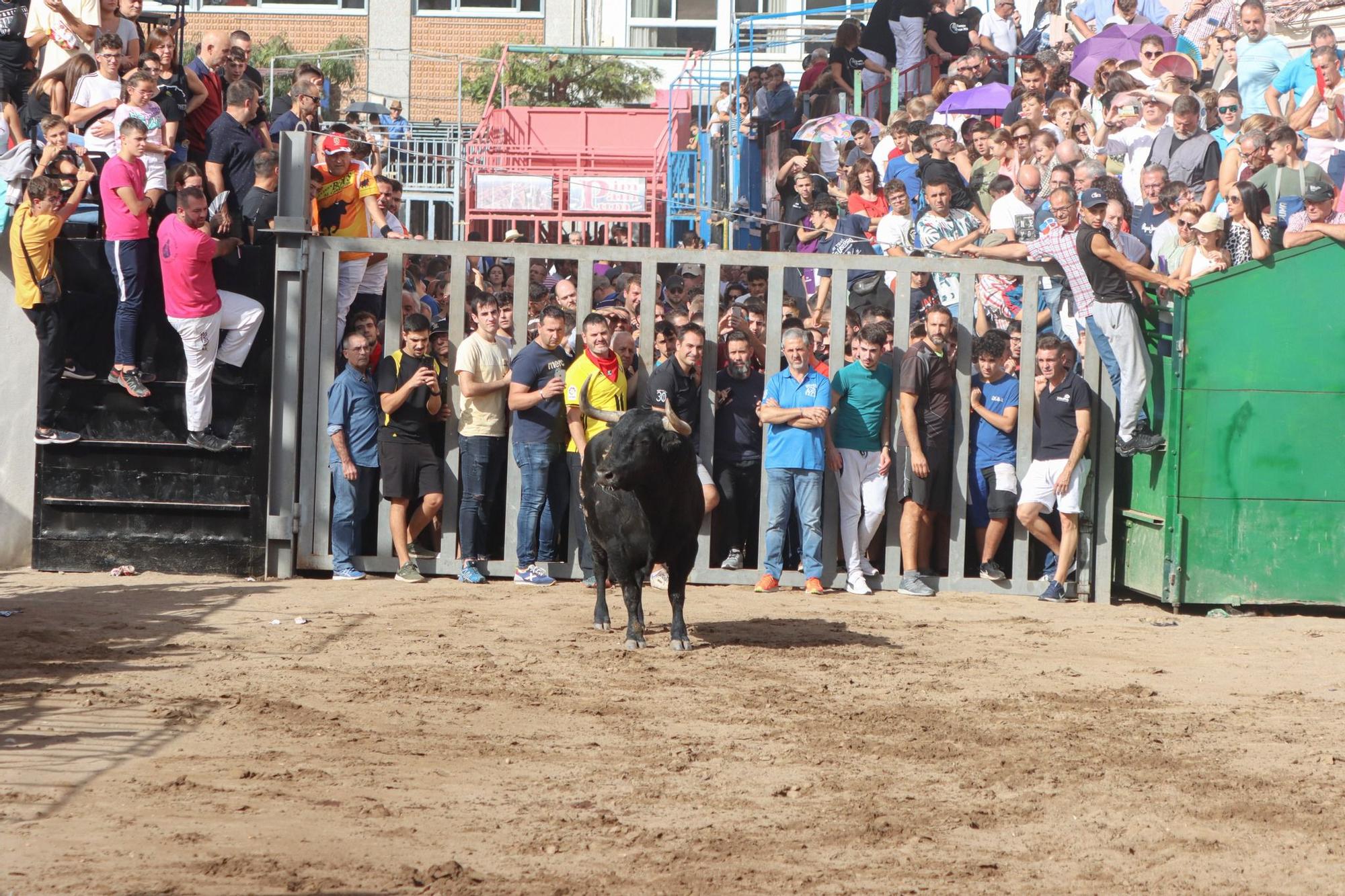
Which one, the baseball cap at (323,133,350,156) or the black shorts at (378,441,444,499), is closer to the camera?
the black shorts at (378,441,444,499)

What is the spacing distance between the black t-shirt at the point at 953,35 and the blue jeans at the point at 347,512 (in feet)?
34.5

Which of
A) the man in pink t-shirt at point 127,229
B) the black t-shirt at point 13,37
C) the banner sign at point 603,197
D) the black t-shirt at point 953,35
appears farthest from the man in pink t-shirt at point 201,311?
the black t-shirt at point 953,35

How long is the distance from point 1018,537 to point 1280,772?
16.8 feet

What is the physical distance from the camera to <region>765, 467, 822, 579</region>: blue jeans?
11750 mm

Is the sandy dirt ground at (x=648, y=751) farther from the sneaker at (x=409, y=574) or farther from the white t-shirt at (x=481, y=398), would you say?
the white t-shirt at (x=481, y=398)

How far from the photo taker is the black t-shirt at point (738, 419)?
12.0 m

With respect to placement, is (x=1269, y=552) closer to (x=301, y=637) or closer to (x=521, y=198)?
(x=301, y=637)

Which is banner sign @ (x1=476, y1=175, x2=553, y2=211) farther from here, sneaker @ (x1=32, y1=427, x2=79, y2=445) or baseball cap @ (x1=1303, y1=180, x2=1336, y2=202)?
baseball cap @ (x1=1303, y1=180, x2=1336, y2=202)

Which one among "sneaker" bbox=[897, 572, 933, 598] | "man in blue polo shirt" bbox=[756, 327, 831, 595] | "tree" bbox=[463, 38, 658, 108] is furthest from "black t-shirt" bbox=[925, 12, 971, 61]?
"tree" bbox=[463, 38, 658, 108]

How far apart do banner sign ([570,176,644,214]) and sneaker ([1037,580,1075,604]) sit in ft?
28.8

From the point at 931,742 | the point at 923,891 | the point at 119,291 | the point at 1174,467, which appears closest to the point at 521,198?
the point at 119,291

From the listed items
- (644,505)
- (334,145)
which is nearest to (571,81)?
(334,145)

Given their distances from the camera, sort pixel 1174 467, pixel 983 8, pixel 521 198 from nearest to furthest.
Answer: pixel 1174 467, pixel 521 198, pixel 983 8

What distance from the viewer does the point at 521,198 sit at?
63.0ft
